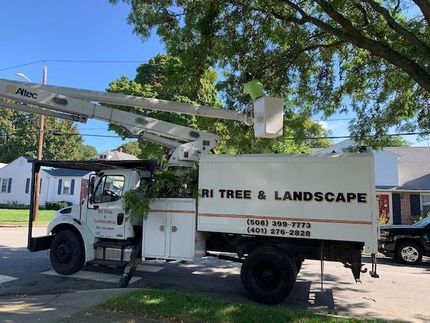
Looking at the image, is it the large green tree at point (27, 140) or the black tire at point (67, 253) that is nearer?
the black tire at point (67, 253)

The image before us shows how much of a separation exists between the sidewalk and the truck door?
8.06ft

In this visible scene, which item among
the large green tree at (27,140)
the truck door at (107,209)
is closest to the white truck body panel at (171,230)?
the truck door at (107,209)

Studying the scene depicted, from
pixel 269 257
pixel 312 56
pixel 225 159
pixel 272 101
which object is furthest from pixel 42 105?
pixel 312 56

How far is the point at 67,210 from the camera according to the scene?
37.1 feet

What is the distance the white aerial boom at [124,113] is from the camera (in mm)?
9969

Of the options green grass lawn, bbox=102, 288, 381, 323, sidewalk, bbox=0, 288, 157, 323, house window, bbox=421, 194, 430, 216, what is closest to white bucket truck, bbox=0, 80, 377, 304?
green grass lawn, bbox=102, 288, 381, 323

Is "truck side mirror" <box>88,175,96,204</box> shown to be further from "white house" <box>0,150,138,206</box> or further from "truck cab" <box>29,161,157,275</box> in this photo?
"white house" <box>0,150,138,206</box>

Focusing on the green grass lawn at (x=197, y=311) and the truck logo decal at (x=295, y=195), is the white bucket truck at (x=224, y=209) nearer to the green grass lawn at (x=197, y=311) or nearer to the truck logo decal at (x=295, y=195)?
the truck logo decal at (x=295, y=195)

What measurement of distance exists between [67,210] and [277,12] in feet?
22.4

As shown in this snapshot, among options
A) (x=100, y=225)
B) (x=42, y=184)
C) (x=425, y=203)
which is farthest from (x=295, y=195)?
(x=42, y=184)

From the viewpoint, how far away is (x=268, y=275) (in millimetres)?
8828

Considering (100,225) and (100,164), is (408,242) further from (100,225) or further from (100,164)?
(100,164)

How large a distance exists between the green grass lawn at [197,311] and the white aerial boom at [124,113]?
370cm

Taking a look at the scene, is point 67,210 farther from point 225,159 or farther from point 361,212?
point 361,212
